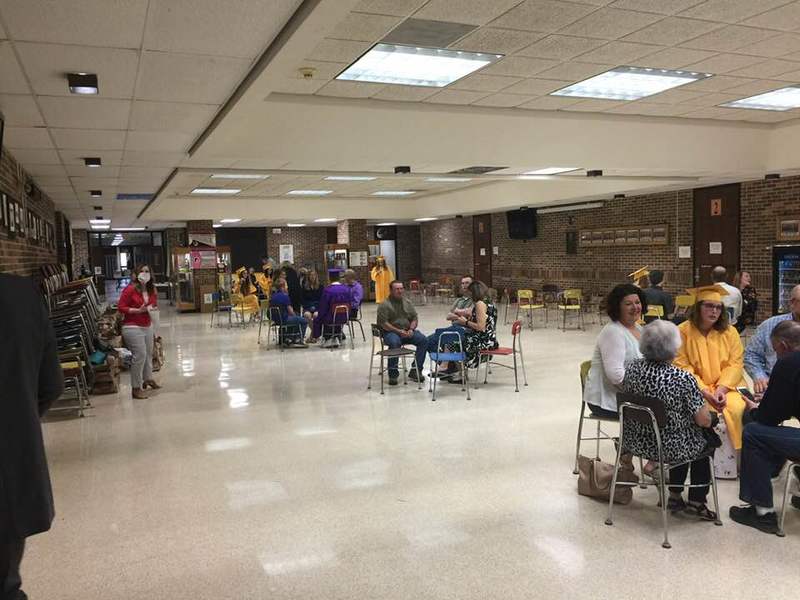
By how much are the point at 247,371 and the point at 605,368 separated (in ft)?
19.5

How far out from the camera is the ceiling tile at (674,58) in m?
5.46

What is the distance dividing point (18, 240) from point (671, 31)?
6.69m

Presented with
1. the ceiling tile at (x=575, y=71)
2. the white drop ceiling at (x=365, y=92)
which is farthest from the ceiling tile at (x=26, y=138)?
the ceiling tile at (x=575, y=71)

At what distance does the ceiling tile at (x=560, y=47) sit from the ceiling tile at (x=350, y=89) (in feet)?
5.21

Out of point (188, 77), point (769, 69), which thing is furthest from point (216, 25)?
point (769, 69)

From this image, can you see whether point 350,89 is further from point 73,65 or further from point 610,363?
point 610,363

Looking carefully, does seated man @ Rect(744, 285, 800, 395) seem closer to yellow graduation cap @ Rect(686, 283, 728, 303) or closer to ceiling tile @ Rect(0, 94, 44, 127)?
yellow graduation cap @ Rect(686, 283, 728, 303)

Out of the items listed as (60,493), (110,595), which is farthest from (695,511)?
(60,493)

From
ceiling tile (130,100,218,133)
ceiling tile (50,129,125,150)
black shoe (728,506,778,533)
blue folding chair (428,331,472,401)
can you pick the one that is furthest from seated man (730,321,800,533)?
ceiling tile (50,129,125,150)

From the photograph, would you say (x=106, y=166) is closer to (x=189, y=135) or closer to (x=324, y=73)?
(x=189, y=135)

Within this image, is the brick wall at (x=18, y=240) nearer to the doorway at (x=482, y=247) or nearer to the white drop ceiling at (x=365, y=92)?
the white drop ceiling at (x=365, y=92)

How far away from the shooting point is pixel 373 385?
7.70 m

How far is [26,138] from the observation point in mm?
6250

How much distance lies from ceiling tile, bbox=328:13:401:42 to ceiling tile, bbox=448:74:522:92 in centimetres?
159
